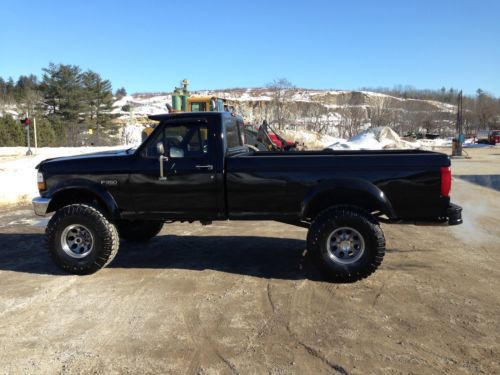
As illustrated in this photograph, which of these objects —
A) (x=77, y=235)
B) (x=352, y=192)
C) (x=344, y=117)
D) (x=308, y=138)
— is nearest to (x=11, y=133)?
(x=308, y=138)

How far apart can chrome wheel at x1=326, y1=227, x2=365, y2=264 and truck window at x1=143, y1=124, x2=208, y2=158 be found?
1.99m

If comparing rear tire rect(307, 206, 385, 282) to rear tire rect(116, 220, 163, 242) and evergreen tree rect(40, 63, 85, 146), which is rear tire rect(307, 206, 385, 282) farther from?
evergreen tree rect(40, 63, 85, 146)

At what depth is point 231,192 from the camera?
18.5ft

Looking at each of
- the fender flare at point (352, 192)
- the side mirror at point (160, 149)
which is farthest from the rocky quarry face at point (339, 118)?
the fender flare at point (352, 192)

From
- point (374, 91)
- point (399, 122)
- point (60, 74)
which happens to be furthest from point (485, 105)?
point (60, 74)

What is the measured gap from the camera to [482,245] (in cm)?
705

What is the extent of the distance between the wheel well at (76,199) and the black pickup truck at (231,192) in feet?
0.04

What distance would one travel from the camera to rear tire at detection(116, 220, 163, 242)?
7.38 metres

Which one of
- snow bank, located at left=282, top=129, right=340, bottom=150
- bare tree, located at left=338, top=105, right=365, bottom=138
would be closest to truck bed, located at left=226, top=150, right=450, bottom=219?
snow bank, located at left=282, top=129, right=340, bottom=150

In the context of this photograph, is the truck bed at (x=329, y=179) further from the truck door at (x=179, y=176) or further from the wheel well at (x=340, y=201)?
the truck door at (x=179, y=176)

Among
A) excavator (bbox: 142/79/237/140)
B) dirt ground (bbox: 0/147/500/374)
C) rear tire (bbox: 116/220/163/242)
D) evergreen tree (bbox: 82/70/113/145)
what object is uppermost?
evergreen tree (bbox: 82/70/113/145)

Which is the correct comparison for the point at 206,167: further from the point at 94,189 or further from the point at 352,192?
the point at 352,192

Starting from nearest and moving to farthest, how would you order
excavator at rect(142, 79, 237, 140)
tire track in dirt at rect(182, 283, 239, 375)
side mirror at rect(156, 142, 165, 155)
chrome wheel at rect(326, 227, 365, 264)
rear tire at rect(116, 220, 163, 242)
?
tire track in dirt at rect(182, 283, 239, 375) < chrome wheel at rect(326, 227, 365, 264) < side mirror at rect(156, 142, 165, 155) < rear tire at rect(116, 220, 163, 242) < excavator at rect(142, 79, 237, 140)

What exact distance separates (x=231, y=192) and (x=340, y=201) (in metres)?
1.39
